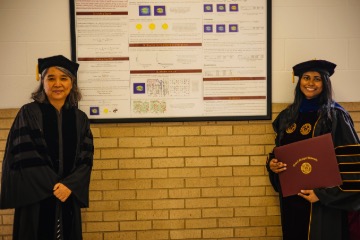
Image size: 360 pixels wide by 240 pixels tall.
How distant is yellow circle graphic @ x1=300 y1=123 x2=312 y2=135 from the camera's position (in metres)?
2.38

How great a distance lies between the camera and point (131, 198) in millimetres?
2873

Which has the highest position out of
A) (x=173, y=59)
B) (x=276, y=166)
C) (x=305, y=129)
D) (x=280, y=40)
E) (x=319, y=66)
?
(x=280, y=40)

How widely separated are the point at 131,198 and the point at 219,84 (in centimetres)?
132

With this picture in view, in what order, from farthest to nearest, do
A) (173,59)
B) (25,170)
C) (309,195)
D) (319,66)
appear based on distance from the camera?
(173,59) < (319,66) < (309,195) < (25,170)

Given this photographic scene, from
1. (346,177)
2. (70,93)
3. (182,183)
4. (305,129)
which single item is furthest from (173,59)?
(346,177)

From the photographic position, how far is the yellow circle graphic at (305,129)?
238 centimetres

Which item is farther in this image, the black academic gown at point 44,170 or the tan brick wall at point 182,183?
the tan brick wall at point 182,183

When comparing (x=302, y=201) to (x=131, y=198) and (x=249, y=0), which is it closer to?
(x=131, y=198)

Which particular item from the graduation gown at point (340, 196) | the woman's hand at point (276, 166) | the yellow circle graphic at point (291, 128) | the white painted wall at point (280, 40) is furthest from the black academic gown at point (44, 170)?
the graduation gown at point (340, 196)

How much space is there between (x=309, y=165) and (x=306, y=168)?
3 cm

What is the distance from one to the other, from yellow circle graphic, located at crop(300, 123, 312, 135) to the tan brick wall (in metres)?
0.49

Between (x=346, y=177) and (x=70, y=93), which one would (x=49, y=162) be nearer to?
(x=70, y=93)

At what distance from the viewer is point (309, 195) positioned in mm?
2281

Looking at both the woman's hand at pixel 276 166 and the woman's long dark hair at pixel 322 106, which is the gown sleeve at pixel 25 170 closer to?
the woman's hand at pixel 276 166
